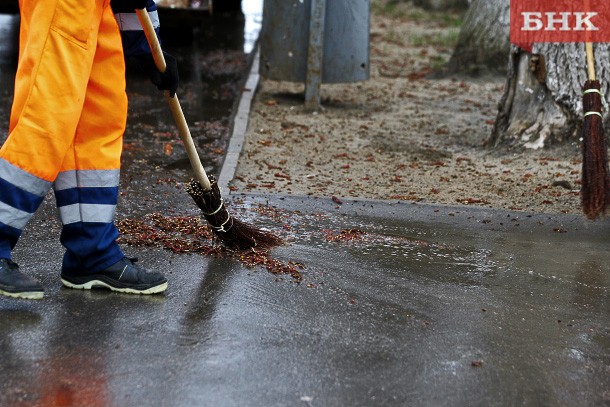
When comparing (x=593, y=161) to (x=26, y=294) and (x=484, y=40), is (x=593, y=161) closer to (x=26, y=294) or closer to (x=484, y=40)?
(x=26, y=294)

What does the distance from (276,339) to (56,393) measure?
0.88m

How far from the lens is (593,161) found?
5.46 meters

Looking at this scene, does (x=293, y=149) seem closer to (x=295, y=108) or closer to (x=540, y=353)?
(x=295, y=108)

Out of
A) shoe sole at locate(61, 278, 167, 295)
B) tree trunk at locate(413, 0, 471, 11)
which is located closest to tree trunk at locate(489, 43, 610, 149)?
shoe sole at locate(61, 278, 167, 295)

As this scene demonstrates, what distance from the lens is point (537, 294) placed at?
457 cm

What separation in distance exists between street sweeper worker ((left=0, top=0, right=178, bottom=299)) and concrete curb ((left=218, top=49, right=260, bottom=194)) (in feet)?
6.60

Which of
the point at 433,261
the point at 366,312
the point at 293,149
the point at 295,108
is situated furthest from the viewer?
the point at 295,108

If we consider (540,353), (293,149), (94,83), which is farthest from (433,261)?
(293,149)

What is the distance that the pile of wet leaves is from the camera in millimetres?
4710

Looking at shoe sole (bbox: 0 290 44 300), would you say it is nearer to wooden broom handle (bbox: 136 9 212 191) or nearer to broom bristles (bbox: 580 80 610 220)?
wooden broom handle (bbox: 136 9 212 191)

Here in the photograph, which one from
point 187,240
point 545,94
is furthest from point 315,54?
point 187,240

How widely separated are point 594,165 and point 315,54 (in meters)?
3.96

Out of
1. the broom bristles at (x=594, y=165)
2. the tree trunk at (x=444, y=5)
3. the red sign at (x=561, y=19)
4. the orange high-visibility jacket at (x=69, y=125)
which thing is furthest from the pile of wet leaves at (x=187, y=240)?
the tree trunk at (x=444, y=5)

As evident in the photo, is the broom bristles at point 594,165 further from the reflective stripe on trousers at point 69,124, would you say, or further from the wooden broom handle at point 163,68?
the reflective stripe on trousers at point 69,124
